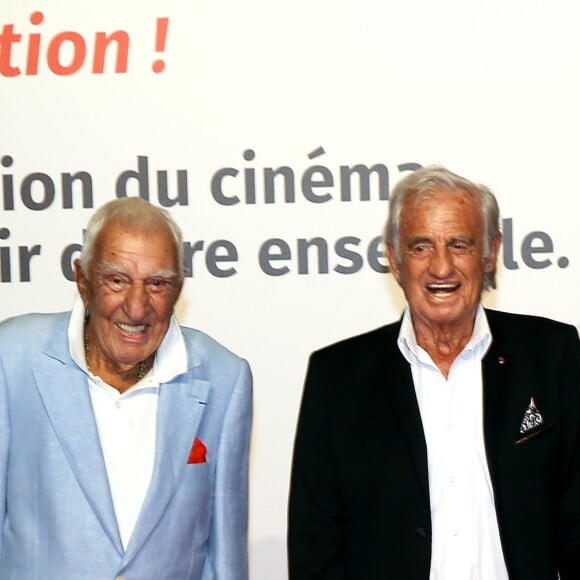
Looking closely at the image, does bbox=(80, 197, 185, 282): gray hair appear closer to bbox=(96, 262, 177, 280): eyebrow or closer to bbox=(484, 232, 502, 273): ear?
bbox=(96, 262, 177, 280): eyebrow

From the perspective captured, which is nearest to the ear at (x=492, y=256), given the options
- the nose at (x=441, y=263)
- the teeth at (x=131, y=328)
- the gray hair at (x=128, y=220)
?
the nose at (x=441, y=263)

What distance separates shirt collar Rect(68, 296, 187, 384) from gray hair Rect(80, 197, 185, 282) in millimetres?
131

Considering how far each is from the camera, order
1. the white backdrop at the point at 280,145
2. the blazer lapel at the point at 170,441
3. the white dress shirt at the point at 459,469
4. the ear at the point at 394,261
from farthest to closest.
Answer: the white backdrop at the point at 280,145 → the ear at the point at 394,261 → the blazer lapel at the point at 170,441 → the white dress shirt at the point at 459,469

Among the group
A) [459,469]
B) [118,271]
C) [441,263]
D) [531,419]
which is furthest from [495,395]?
[118,271]

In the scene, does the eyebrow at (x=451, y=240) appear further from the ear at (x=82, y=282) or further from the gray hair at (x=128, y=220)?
the ear at (x=82, y=282)

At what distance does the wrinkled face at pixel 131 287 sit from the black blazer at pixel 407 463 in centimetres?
43

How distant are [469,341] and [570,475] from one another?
41 cm

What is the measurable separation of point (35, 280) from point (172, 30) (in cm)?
100

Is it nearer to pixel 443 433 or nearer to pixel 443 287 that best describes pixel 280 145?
pixel 443 287

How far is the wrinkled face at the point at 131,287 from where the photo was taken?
2.92 m

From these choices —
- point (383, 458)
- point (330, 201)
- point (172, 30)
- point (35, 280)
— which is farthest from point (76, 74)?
point (383, 458)

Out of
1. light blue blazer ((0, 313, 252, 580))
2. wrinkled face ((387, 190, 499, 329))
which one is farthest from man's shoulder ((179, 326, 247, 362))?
wrinkled face ((387, 190, 499, 329))

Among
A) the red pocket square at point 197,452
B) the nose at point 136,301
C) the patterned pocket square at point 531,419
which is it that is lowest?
the red pocket square at point 197,452

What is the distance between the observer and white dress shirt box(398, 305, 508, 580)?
2.81m
